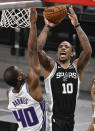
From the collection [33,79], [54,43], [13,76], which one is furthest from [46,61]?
[54,43]

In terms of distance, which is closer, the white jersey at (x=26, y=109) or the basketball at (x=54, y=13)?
the white jersey at (x=26, y=109)

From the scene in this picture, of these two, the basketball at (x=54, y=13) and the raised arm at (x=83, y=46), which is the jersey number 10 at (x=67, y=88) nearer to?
the raised arm at (x=83, y=46)

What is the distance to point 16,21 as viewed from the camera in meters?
8.27

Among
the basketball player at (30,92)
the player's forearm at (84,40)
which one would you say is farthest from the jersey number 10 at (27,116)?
the player's forearm at (84,40)

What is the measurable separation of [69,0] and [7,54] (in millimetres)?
9877

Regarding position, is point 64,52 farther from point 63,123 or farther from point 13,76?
point 13,76

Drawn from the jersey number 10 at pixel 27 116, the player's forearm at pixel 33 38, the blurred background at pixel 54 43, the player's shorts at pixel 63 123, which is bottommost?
the blurred background at pixel 54 43

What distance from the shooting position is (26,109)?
5.99m

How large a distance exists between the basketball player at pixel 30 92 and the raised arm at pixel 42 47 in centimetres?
52

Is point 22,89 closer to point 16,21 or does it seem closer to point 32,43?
point 32,43

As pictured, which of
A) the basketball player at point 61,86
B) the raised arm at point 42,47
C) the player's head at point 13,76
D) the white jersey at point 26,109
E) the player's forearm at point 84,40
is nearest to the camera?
the player's head at point 13,76

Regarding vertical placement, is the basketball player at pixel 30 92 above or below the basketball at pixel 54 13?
below

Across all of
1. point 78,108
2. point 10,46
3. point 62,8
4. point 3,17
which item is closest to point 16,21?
point 3,17

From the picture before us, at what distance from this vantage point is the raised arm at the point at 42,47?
6516 mm
